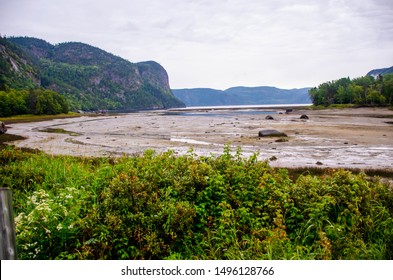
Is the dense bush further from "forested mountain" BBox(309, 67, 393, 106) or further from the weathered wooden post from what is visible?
"forested mountain" BBox(309, 67, 393, 106)

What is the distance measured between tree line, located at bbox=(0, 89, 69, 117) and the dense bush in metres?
88.5

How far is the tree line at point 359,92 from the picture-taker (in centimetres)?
9075

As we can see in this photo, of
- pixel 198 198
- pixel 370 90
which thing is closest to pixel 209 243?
pixel 198 198

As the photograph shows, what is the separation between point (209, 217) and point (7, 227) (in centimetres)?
360

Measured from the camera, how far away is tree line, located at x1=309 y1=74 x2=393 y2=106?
90750mm

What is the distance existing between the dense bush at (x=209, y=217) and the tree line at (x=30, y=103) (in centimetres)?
8846

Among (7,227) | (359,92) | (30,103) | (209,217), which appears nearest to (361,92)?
(359,92)

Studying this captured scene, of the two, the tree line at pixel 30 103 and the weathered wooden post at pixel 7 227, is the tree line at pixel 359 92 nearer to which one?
the weathered wooden post at pixel 7 227

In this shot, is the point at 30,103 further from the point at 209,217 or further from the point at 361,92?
the point at 361,92

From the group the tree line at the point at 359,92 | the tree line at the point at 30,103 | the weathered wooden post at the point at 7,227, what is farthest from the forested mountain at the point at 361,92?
the tree line at the point at 30,103

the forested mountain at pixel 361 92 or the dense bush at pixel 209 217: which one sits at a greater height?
the forested mountain at pixel 361 92
